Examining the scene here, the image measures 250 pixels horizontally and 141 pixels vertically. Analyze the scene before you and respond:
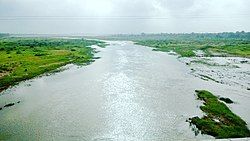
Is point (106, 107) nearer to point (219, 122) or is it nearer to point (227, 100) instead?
point (219, 122)

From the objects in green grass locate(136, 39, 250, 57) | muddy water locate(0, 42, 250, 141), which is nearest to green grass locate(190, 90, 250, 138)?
muddy water locate(0, 42, 250, 141)

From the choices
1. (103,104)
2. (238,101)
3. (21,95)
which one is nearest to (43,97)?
(21,95)

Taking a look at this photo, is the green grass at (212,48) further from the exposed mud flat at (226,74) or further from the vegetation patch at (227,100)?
the vegetation patch at (227,100)

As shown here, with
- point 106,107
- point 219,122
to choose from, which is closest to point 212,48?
point 106,107

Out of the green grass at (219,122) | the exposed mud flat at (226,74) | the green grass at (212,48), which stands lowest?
the green grass at (212,48)

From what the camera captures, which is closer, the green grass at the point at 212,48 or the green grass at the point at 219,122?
the green grass at the point at 219,122

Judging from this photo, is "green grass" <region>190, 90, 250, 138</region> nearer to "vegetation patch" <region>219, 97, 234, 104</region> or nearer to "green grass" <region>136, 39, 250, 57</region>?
"vegetation patch" <region>219, 97, 234, 104</region>

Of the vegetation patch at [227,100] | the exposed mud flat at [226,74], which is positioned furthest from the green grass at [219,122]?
the exposed mud flat at [226,74]
